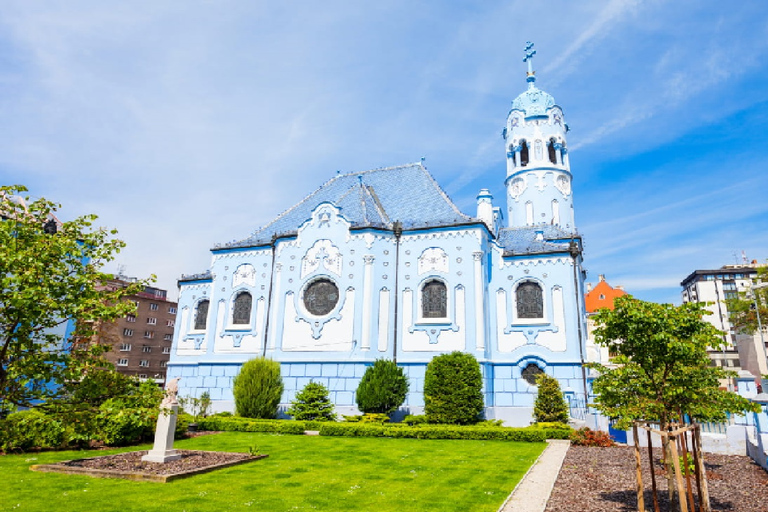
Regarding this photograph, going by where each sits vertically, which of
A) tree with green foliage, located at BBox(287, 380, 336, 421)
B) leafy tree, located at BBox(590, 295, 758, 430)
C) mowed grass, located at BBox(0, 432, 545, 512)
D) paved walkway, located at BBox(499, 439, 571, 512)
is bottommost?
mowed grass, located at BBox(0, 432, 545, 512)

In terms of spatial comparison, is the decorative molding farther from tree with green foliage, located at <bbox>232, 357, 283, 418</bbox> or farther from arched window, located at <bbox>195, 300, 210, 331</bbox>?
tree with green foliage, located at <bbox>232, 357, 283, 418</bbox>

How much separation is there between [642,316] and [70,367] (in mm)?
9137

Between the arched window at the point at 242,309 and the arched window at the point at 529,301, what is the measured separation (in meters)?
16.0

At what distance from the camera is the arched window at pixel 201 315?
31102mm

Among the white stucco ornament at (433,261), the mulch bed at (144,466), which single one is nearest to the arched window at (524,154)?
the white stucco ornament at (433,261)

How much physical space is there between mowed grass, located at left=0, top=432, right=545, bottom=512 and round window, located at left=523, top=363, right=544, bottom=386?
8.39 meters

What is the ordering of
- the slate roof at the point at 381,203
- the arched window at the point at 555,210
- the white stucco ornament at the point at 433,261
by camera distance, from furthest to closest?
the arched window at the point at 555,210
the slate roof at the point at 381,203
the white stucco ornament at the point at 433,261

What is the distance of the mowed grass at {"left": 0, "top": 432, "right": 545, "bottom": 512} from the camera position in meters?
9.05

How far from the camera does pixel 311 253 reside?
27.7 m

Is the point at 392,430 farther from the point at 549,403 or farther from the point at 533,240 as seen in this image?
the point at 533,240

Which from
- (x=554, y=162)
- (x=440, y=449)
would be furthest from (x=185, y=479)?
(x=554, y=162)

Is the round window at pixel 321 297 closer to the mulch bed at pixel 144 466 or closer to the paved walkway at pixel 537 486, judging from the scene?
the mulch bed at pixel 144 466

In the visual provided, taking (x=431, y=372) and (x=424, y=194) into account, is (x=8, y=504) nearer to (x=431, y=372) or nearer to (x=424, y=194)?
(x=431, y=372)

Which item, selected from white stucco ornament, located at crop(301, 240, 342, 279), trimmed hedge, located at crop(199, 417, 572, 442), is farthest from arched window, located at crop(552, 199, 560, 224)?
trimmed hedge, located at crop(199, 417, 572, 442)
